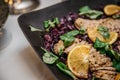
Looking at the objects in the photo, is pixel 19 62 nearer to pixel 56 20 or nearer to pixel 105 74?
pixel 56 20

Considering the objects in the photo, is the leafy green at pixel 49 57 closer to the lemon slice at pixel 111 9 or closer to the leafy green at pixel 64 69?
the leafy green at pixel 64 69

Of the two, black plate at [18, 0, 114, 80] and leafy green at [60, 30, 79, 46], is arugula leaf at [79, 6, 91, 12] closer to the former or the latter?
black plate at [18, 0, 114, 80]

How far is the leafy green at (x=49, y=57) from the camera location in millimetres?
729

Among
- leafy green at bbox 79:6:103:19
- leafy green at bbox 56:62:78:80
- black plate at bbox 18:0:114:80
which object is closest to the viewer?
leafy green at bbox 56:62:78:80

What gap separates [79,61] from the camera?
0.73 metres

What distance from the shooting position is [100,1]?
3.24 ft

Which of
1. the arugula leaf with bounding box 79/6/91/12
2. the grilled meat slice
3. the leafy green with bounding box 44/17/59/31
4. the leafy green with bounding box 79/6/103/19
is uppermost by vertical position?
the leafy green with bounding box 44/17/59/31

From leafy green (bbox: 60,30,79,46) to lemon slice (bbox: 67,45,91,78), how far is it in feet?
0.16

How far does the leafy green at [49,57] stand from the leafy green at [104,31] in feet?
0.60

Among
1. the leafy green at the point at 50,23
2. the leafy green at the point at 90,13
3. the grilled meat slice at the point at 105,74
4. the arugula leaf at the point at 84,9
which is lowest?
the grilled meat slice at the point at 105,74

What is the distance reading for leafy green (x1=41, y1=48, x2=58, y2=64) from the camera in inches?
28.7

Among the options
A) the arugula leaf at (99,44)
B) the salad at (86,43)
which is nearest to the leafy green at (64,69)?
the salad at (86,43)

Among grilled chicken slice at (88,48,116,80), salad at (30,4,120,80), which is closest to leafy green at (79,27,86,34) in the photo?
salad at (30,4,120,80)

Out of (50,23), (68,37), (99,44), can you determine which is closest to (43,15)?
(50,23)
